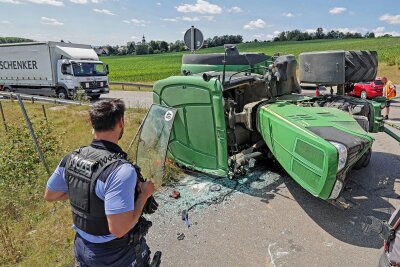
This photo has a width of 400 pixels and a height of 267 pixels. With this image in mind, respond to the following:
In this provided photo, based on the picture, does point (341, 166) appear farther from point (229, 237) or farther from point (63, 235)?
point (63, 235)

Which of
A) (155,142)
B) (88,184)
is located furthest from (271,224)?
(88,184)

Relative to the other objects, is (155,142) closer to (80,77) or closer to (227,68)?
(227,68)

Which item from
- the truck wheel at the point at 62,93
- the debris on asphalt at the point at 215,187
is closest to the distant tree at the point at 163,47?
the truck wheel at the point at 62,93

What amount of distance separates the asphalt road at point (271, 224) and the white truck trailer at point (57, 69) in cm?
1430

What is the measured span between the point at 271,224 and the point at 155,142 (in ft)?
7.10

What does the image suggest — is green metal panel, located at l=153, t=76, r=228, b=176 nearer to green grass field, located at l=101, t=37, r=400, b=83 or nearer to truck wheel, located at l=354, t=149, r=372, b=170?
truck wheel, located at l=354, t=149, r=372, b=170

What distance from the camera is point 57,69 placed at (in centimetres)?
1827

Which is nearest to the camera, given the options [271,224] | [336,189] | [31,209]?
[336,189]


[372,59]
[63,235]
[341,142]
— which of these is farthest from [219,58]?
[63,235]

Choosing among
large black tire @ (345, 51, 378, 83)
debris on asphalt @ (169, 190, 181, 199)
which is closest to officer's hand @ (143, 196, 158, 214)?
debris on asphalt @ (169, 190, 181, 199)

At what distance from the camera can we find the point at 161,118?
17.5 ft

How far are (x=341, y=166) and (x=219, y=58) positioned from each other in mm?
3482

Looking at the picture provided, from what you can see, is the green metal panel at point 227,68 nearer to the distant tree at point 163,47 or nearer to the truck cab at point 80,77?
the truck cab at point 80,77

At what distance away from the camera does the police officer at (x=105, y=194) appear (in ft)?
6.40
